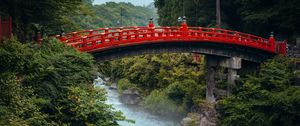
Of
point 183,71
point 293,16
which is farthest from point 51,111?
point 293,16

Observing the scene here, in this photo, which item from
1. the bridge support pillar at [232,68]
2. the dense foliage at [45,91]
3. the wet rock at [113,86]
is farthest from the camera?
the wet rock at [113,86]

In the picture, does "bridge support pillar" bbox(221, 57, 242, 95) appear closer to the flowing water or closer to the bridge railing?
the bridge railing

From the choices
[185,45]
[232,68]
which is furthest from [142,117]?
[185,45]

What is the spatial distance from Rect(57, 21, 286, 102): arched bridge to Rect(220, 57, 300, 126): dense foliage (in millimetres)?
1800

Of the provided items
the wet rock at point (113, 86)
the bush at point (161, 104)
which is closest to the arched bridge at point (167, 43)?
the bush at point (161, 104)

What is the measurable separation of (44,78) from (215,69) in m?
20.8

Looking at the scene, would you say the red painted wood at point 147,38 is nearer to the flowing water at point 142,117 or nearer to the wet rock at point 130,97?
the flowing water at point 142,117

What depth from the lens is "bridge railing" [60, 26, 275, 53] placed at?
26062mm

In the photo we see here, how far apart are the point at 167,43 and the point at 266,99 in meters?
8.00

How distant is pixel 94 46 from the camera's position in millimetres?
26094

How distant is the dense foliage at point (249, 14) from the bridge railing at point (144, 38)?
499 cm

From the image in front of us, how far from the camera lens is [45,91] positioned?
18641 mm

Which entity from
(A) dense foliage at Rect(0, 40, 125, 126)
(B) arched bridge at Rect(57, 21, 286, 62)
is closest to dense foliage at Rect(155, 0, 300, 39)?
(B) arched bridge at Rect(57, 21, 286, 62)

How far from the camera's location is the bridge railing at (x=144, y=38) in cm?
2606
